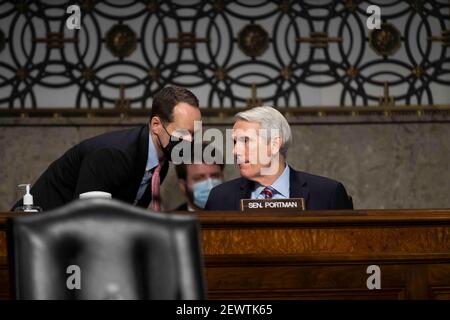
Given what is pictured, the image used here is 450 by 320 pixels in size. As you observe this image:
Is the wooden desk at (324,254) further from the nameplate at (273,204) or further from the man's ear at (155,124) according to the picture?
the man's ear at (155,124)

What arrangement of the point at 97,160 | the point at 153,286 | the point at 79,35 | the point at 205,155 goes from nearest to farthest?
the point at 153,286
the point at 97,160
the point at 205,155
the point at 79,35

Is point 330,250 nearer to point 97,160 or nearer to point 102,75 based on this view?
point 97,160

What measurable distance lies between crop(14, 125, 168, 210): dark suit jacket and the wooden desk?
0.67 meters

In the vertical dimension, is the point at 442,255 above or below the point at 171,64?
below

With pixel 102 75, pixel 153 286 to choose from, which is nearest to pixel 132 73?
pixel 102 75

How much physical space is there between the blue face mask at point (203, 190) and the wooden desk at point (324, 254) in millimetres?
1896

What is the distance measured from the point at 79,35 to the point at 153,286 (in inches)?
168

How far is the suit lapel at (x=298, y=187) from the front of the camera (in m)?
4.20

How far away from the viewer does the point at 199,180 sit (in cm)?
558

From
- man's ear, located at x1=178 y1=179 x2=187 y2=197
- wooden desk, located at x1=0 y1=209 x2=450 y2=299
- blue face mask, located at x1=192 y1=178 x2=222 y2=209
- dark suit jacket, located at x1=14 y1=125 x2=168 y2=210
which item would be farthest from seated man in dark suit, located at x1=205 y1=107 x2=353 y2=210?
man's ear, located at x1=178 y1=179 x2=187 y2=197

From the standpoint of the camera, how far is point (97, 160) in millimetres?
4180

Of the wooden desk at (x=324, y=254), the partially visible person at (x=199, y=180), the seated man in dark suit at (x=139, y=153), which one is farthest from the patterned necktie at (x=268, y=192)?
the partially visible person at (x=199, y=180)

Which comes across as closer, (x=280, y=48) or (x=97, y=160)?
(x=97, y=160)

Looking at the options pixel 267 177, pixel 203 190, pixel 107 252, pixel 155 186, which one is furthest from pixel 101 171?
pixel 107 252
